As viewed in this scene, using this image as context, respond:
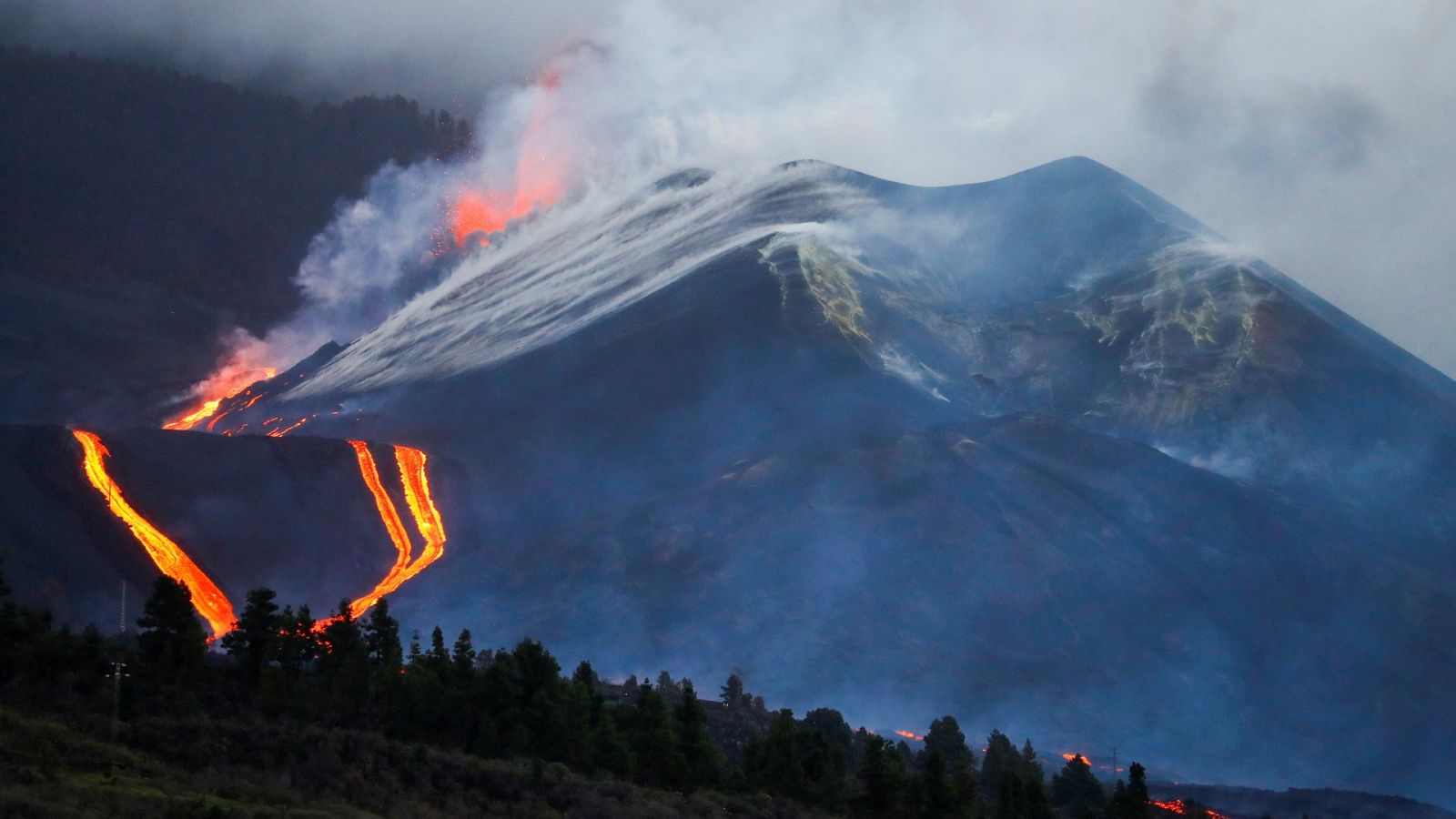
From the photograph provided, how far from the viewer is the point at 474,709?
39.4 meters

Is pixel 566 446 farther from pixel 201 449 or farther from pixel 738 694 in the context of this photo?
pixel 738 694

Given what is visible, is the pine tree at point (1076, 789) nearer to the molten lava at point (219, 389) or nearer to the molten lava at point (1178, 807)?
the molten lava at point (1178, 807)

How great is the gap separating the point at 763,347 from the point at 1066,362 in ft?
76.5

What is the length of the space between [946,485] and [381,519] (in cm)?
3145

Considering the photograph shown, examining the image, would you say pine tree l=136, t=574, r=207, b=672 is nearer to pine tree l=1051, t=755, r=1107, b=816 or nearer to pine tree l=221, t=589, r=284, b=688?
pine tree l=221, t=589, r=284, b=688

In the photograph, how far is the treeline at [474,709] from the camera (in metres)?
36.0

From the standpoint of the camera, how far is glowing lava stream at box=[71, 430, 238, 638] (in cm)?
7275

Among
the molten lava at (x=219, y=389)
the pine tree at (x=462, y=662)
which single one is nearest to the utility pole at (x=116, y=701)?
the pine tree at (x=462, y=662)

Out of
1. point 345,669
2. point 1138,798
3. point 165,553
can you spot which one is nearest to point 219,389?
point 165,553

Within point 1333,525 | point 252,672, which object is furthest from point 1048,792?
point 1333,525

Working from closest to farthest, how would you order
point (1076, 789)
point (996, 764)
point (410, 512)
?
point (1076, 789)
point (996, 764)
point (410, 512)

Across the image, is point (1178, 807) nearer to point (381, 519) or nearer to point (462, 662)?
point (462, 662)

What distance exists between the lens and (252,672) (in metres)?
39.5

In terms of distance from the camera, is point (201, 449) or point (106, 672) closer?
point (106, 672)
